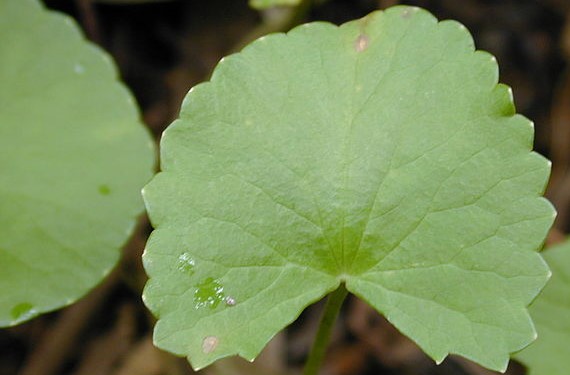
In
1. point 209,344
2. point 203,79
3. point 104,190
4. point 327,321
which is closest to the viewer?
point 209,344

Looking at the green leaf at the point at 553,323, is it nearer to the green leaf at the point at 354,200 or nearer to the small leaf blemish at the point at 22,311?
the green leaf at the point at 354,200

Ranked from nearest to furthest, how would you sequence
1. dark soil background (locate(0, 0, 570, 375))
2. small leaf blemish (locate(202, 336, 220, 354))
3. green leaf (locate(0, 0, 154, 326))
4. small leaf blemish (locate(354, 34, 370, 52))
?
small leaf blemish (locate(202, 336, 220, 354)) → small leaf blemish (locate(354, 34, 370, 52)) → green leaf (locate(0, 0, 154, 326)) → dark soil background (locate(0, 0, 570, 375))

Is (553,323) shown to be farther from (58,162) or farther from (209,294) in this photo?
(58,162)

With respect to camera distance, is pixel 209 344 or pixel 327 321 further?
pixel 327 321

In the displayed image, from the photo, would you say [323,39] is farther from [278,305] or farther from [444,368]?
[444,368]

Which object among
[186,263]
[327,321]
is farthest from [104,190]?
[327,321]

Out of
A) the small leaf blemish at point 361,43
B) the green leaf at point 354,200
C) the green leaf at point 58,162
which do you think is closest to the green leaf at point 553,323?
the green leaf at point 354,200

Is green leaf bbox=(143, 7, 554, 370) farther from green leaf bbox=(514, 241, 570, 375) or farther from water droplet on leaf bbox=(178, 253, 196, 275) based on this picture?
green leaf bbox=(514, 241, 570, 375)

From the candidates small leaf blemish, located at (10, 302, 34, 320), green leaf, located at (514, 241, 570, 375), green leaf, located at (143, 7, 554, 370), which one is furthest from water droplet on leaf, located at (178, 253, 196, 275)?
green leaf, located at (514, 241, 570, 375)

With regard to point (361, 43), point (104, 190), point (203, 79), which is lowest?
point (203, 79)
